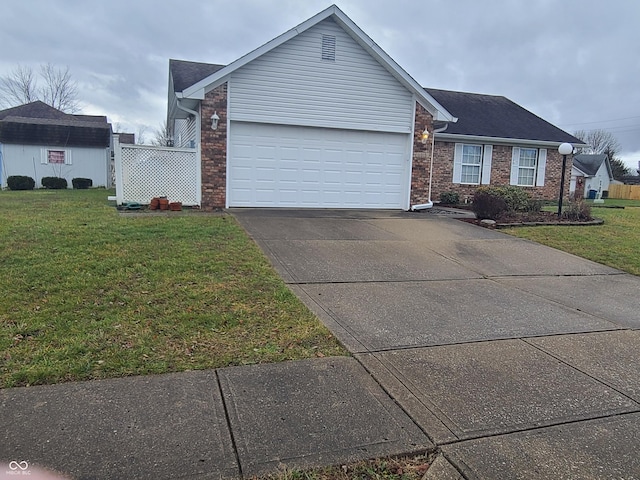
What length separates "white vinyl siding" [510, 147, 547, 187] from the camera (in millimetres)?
19625

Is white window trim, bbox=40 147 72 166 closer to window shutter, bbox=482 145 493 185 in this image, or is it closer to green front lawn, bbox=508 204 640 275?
window shutter, bbox=482 145 493 185

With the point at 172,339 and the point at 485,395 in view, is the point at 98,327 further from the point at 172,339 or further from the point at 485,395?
the point at 485,395

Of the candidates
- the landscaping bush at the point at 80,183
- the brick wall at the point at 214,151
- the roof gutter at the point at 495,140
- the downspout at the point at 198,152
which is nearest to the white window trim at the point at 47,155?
the landscaping bush at the point at 80,183

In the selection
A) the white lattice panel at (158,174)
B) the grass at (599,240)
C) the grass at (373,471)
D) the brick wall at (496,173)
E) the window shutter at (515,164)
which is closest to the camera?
the grass at (373,471)

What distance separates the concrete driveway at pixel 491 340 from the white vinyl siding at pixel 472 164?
33.7 feet

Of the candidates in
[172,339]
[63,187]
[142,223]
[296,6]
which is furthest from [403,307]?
[63,187]

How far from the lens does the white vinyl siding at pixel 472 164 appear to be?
737 inches

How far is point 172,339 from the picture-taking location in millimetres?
3947

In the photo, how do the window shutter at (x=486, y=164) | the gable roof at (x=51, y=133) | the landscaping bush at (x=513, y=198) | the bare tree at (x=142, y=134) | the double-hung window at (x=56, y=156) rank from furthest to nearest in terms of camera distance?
the bare tree at (x=142, y=134)
the double-hung window at (x=56, y=156)
the gable roof at (x=51, y=133)
the window shutter at (x=486, y=164)
the landscaping bush at (x=513, y=198)

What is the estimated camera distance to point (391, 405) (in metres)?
3.05

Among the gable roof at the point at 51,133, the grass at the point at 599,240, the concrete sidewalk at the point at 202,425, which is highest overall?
the gable roof at the point at 51,133

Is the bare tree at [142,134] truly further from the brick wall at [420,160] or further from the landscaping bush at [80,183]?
the brick wall at [420,160]

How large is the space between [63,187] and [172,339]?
27345 mm

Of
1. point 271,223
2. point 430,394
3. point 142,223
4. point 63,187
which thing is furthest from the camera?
point 63,187
